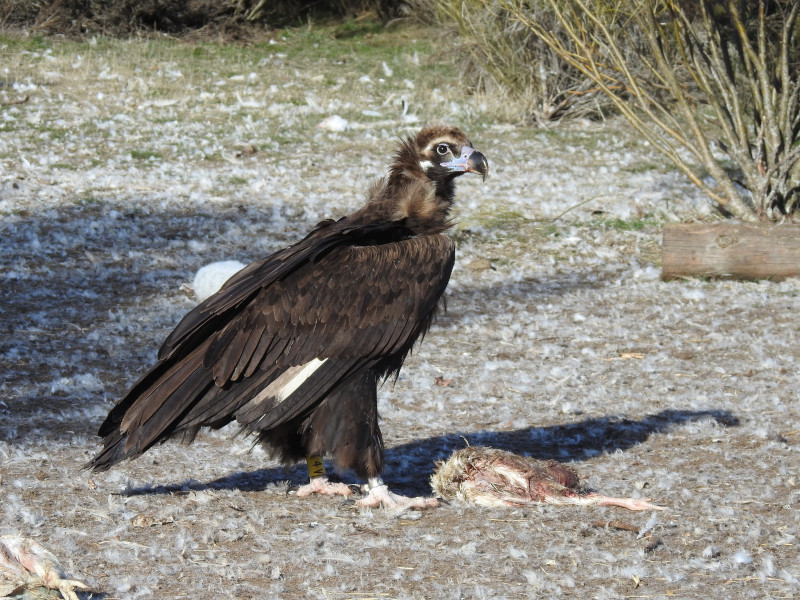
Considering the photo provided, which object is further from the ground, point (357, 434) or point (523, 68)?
point (523, 68)

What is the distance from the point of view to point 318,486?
5.10m

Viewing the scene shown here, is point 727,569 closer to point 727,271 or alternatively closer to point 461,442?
point 461,442

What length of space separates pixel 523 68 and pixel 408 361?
821 centimetres

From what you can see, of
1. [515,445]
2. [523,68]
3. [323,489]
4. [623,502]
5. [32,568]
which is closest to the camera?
[32,568]

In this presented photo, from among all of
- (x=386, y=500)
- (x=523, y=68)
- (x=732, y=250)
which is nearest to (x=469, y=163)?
(x=386, y=500)

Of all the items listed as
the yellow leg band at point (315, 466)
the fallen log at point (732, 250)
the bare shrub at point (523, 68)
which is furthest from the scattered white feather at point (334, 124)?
the yellow leg band at point (315, 466)

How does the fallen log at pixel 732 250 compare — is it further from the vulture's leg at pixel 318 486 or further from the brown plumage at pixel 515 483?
the vulture's leg at pixel 318 486

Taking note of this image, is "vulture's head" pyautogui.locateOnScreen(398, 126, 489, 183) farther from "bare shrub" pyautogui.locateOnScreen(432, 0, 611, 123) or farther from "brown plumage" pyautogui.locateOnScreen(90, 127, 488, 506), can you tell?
"bare shrub" pyautogui.locateOnScreen(432, 0, 611, 123)

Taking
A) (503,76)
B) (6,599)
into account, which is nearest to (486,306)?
(6,599)

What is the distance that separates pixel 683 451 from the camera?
5.70 meters

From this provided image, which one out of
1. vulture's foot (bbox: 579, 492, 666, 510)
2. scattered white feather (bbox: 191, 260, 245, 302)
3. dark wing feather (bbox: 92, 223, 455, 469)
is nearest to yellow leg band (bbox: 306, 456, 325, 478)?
dark wing feather (bbox: 92, 223, 455, 469)

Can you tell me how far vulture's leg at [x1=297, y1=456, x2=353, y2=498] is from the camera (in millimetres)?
5102

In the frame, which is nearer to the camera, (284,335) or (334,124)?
(284,335)

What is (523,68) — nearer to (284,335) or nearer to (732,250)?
(732,250)
